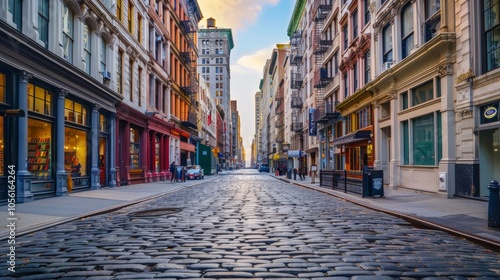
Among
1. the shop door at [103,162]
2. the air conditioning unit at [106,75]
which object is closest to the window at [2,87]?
the air conditioning unit at [106,75]

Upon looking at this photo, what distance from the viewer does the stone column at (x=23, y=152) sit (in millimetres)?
14477

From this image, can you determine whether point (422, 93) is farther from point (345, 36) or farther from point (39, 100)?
point (39, 100)

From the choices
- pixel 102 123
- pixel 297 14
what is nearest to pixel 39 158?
pixel 102 123

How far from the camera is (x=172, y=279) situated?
16.9ft

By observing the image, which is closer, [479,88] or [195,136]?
[479,88]

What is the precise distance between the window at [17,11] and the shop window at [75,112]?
4.87 metres

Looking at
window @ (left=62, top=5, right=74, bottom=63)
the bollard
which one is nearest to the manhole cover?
the bollard

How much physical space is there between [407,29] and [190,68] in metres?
35.6

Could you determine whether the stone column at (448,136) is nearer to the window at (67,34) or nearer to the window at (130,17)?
the window at (67,34)

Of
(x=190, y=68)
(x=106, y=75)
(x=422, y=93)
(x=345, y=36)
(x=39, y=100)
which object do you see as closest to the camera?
(x=39, y=100)

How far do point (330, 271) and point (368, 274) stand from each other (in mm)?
492

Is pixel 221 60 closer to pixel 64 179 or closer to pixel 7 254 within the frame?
pixel 64 179

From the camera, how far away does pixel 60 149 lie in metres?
17.9

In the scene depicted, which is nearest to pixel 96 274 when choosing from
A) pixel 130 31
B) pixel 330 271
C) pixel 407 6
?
pixel 330 271
